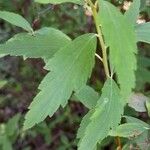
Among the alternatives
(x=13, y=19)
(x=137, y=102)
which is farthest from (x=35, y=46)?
(x=137, y=102)

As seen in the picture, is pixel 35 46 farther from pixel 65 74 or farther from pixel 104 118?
pixel 104 118

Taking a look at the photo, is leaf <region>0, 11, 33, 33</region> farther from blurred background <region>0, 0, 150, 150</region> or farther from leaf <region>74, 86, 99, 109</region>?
blurred background <region>0, 0, 150, 150</region>

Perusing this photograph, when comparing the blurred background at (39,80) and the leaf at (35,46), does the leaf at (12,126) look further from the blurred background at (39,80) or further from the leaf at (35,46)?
the leaf at (35,46)

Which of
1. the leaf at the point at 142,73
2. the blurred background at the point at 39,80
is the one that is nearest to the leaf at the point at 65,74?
the blurred background at the point at 39,80

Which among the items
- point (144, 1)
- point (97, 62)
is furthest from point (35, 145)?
point (144, 1)

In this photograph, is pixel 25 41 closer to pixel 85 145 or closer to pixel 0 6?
pixel 85 145

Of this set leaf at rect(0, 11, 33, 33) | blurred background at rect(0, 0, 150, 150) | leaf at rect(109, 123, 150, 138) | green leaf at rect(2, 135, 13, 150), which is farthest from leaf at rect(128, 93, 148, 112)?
green leaf at rect(2, 135, 13, 150)
